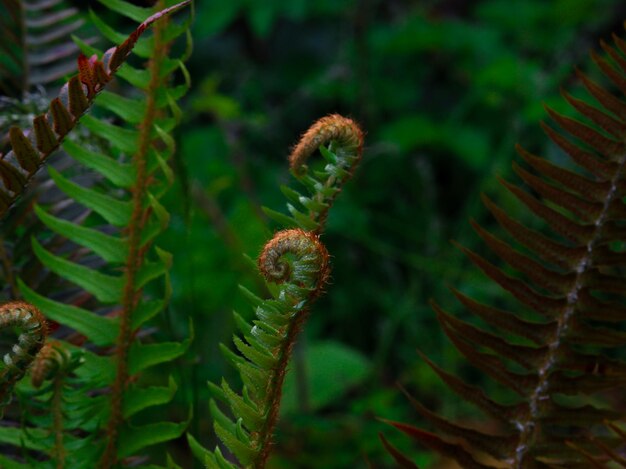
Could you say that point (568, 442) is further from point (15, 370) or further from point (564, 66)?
point (564, 66)

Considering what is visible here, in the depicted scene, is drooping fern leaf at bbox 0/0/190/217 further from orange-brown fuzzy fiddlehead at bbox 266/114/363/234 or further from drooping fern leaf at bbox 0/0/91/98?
drooping fern leaf at bbox 0/0/91/98

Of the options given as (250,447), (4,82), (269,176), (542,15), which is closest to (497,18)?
(542,15)

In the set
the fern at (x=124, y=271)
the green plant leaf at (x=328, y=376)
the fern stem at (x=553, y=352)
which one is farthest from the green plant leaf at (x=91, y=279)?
the green plant leaf at (x=328, y=376)

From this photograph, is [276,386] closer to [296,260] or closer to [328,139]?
[296,260]

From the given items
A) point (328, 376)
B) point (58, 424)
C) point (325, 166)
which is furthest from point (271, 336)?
point (328, 376)

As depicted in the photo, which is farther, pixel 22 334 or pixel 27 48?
→ pixel 27 48
